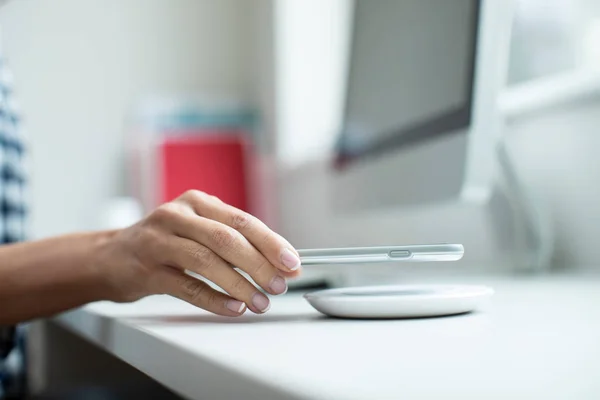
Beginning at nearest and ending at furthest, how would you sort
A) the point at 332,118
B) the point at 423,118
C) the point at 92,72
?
the point at 423,118 → the point at 332,118 → the point at 92,72

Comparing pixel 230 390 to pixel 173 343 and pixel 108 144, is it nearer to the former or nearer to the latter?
pixel 173 343

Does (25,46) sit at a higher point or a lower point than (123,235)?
higher

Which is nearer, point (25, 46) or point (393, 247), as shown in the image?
point (393, 247)

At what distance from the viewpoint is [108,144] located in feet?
7.96

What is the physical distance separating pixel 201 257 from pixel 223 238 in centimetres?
3

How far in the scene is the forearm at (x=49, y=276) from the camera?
0.61 meters

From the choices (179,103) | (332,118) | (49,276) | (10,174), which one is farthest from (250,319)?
(179,103)

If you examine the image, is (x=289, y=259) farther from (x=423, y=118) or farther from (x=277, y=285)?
(x=423, y=118)

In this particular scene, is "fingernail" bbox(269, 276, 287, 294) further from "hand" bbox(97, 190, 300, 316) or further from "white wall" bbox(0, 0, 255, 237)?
"white wall" bbox(0, 0, 255, 237)

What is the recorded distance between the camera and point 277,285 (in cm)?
49

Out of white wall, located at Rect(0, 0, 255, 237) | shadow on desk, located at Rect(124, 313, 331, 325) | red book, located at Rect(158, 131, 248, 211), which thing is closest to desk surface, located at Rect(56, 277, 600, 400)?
shadow on desk, located at Rect(124, 313, 331, 325)

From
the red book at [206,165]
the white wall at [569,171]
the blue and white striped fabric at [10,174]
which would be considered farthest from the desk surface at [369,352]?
the red book at [206,165]

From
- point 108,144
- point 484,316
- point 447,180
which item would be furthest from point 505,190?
point 108,144

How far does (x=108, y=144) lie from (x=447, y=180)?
5.97 ft
